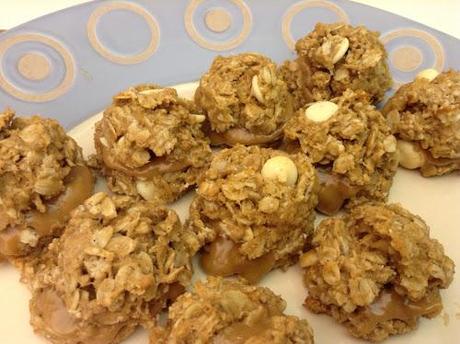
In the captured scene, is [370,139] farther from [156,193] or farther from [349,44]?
[156,193]

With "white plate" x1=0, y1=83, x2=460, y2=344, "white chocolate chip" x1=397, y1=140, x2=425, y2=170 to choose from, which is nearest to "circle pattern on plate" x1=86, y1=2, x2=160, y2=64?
"white plate" x1=0, y1=83, x2=460, y2=344

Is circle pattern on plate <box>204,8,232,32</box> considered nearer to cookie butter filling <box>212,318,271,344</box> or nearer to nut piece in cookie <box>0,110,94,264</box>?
nut piece in cookie <box>0,110,94,264</box>

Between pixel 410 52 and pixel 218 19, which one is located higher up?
pixel 218 19

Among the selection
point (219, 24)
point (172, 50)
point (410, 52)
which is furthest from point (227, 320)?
point (410, 52)

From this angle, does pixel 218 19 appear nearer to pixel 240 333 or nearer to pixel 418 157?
pixel 418 157

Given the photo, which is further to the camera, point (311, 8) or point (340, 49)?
point (311, 8)

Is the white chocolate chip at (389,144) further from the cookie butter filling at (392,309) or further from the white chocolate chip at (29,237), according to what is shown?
the white chocolate chip at (29,237)
